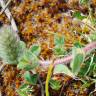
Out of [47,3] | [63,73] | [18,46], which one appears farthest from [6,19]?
[63,73]

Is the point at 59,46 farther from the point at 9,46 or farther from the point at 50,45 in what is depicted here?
the point at 9,46

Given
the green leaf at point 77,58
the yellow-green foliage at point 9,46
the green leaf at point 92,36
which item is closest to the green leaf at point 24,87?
the yellow-green foliage at point 9,46

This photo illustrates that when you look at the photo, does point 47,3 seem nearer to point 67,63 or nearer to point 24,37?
point 24,37

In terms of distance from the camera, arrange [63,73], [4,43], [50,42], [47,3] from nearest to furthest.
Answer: [4,43] < [63,73] < [50,42] < [47,3]

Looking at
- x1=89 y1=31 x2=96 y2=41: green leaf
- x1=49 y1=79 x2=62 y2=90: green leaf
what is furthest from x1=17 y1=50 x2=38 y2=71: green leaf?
x1=89 y1=31 x2=96 y2=41: green leaf

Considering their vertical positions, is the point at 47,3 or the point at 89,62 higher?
the point at 47,3

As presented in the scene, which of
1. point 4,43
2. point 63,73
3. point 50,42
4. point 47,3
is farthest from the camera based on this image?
point 47,3

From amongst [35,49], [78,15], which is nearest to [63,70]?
[35,49]

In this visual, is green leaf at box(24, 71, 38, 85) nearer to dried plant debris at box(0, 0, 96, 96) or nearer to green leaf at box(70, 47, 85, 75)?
dried plant debris at box(0, 0, 96, 96)
